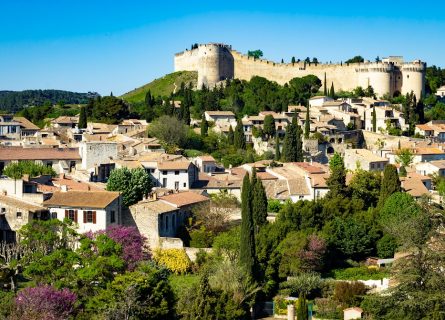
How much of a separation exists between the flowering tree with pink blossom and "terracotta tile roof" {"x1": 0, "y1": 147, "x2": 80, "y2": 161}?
24.0m

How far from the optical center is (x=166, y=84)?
345ft

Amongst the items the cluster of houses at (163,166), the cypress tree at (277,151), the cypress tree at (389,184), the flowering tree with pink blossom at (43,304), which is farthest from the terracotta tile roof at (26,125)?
the flowering tree with pink blossom at (43,304)

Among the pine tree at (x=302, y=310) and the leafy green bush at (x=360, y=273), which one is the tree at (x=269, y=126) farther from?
the pine tree at (x=302, y=310)

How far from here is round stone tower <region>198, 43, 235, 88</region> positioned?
333 ft

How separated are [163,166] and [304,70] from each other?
5296 centimetres

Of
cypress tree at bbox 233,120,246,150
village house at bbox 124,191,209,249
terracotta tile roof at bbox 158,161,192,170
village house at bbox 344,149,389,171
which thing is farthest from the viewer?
cypress tree at bbox 233,120,246,150

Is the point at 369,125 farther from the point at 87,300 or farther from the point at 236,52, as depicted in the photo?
the point at 87,300

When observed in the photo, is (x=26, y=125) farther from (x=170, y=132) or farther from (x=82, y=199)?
(x=82, y=199)

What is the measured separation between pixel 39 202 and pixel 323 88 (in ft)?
210

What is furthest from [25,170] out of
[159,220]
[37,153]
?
[159,220]

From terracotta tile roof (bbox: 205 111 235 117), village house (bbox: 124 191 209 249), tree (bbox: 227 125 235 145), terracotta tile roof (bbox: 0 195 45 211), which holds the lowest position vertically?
village house (bbox: 124 191 209 249)

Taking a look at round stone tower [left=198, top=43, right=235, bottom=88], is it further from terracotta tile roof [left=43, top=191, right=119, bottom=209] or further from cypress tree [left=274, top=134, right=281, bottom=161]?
terracotta tile roof [left=43, top=191, right=119, bottom=209]

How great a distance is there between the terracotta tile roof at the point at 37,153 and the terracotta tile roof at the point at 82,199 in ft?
46.8

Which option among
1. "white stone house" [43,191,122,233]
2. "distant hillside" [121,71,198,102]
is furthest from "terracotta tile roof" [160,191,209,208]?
"distant hillside" [121,71,198,102]
